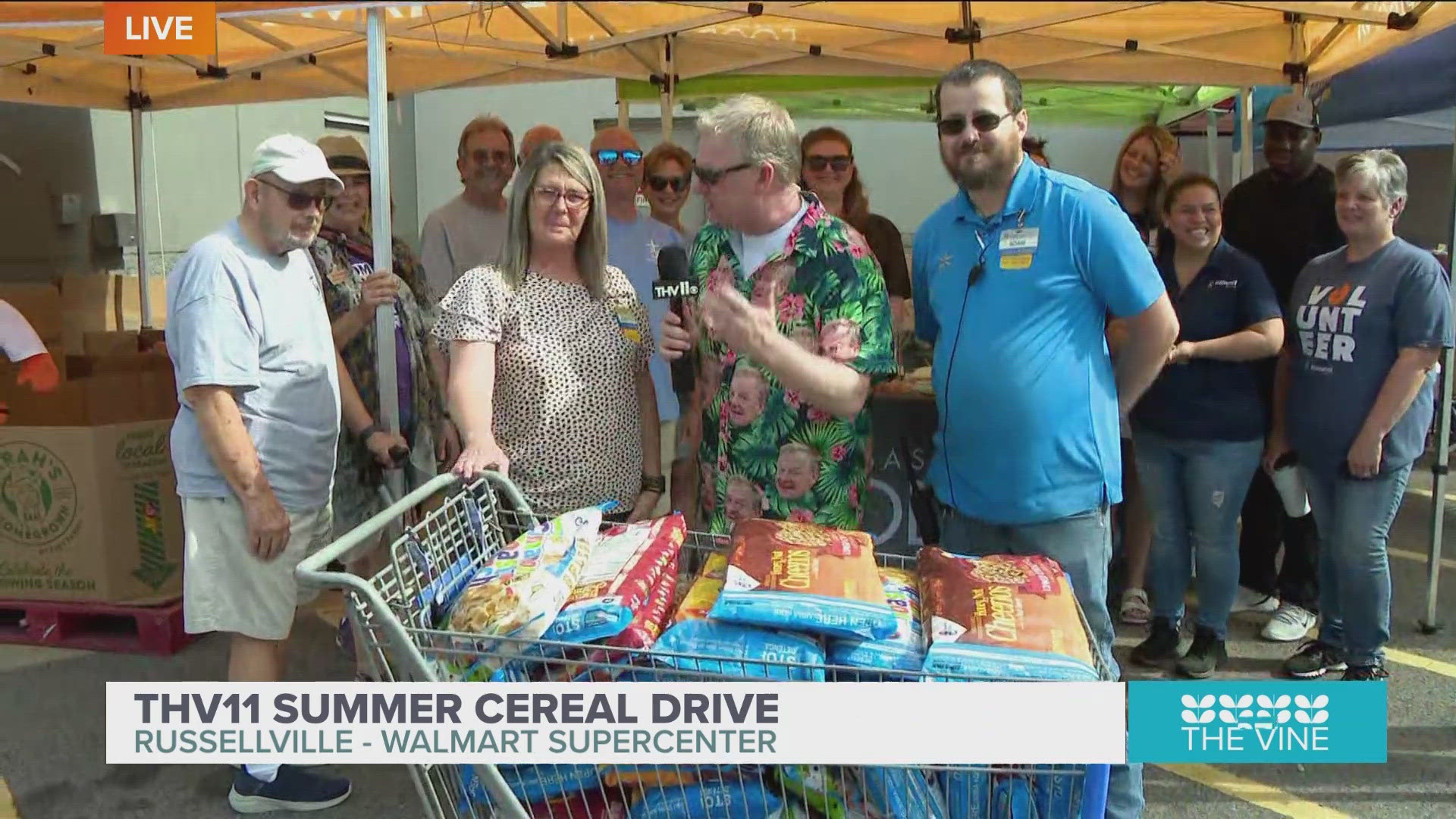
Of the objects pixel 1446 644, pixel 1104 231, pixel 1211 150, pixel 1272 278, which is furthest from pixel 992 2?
pixel 1211 150

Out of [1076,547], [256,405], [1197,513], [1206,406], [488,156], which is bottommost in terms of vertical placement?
[1197,513]

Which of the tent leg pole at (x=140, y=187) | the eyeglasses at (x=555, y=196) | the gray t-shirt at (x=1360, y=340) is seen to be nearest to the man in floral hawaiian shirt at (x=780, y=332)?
the eyeglasses at (x=555, y=196)

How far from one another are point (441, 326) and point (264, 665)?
3.57ft

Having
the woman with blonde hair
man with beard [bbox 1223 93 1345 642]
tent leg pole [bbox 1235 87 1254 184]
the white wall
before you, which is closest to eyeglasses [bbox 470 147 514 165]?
the woman with blonde hair

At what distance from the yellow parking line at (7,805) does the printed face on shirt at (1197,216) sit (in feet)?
13.2

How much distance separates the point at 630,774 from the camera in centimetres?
170

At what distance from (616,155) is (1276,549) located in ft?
10.8

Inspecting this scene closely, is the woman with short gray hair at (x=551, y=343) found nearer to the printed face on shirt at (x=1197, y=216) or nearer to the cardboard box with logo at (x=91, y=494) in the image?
the printed face on shirt at (x=1197, y=216)

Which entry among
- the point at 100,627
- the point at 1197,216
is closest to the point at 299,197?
the point at 100,627

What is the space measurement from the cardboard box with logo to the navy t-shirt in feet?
12.5

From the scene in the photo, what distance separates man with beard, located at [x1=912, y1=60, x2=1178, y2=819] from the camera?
2.19 meters

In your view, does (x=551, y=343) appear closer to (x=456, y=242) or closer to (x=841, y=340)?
(x=841, y=340)

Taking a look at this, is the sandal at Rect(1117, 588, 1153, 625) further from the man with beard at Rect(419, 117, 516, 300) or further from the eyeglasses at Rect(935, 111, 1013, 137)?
the man with beard at Rect(419, 117, 516, 300)

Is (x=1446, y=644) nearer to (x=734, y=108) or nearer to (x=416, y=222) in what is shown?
(x=734, y=108)
